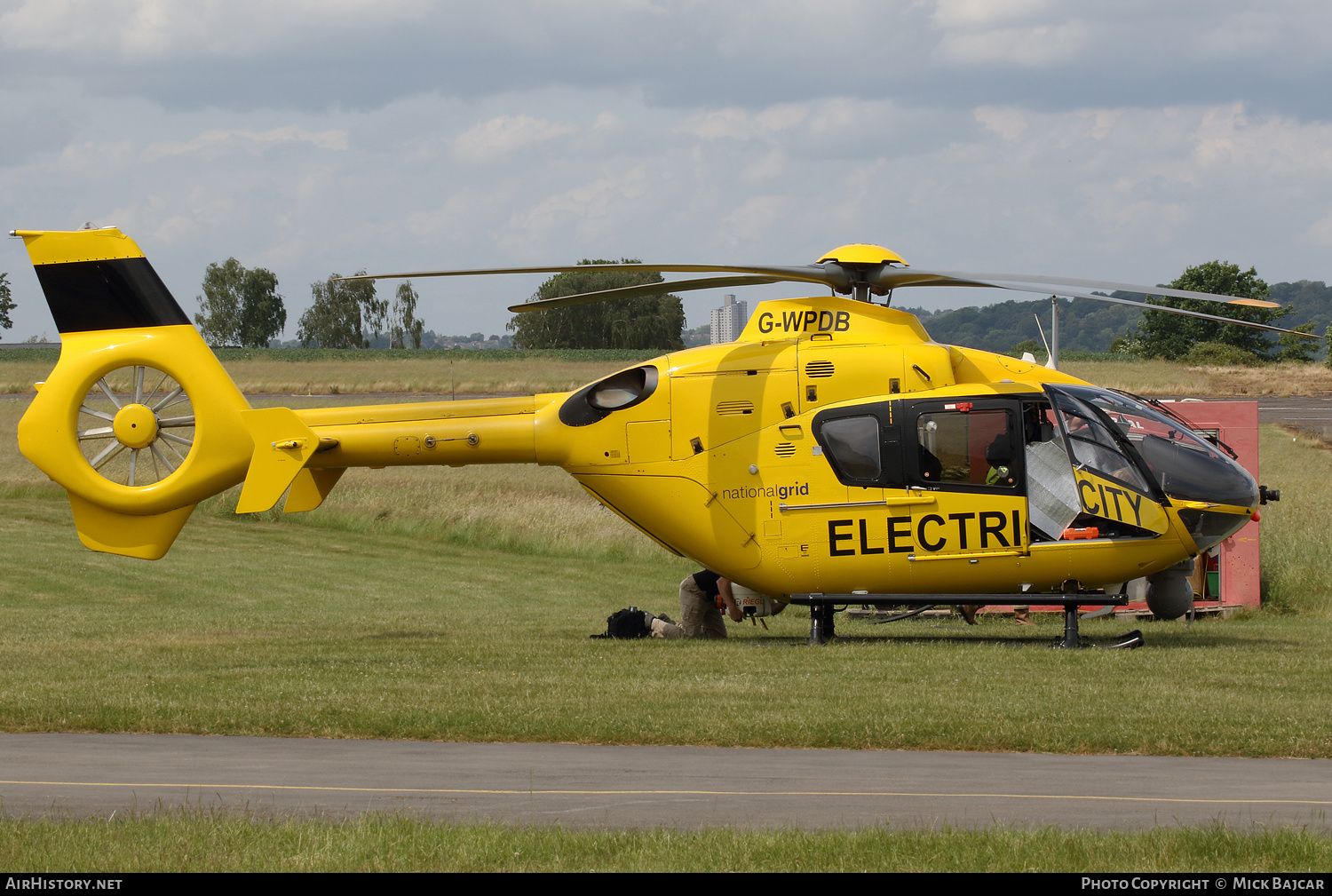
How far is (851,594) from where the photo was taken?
15555 millimetres

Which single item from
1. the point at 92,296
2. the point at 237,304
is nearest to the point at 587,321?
the point at 237,304

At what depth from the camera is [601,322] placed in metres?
100

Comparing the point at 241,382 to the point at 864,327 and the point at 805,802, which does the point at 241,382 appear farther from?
the point at 805,802

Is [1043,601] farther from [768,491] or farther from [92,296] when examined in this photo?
[92,296]

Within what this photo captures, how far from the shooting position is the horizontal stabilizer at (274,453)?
16656 millimetres

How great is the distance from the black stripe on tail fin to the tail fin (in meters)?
0.01

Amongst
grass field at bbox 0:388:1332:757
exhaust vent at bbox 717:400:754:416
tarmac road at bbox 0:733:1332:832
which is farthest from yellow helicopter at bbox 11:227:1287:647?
tarmac road at bbox 0:733:1332:832

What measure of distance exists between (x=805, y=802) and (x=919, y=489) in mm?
7360

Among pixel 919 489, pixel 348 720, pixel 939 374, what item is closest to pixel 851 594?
Result: pixel 919 489

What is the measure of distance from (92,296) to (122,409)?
62.8 inches

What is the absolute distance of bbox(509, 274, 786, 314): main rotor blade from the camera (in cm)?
1460

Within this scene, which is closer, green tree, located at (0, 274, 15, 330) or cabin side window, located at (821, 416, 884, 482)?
cabin side window, located at (821, 416, 884, 482)

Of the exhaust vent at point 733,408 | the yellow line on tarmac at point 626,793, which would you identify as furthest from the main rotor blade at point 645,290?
the yellow line on tarmac at point 626,793

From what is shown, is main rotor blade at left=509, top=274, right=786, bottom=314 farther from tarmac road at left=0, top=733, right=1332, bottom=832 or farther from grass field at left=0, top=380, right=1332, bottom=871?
tarmac road at left=0, top=733, right=1332, bottom=832
